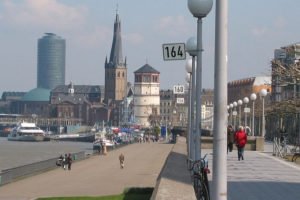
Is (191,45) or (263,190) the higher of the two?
(191,45)

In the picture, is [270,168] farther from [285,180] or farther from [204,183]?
[204,183]

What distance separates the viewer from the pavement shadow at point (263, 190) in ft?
56.6

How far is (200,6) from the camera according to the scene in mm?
13109

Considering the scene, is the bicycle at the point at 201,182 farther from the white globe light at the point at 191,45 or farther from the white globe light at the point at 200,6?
the white globe light at the point at 191,45

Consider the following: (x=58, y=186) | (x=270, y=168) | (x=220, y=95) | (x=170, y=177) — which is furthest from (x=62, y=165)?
(x=220, y=95)

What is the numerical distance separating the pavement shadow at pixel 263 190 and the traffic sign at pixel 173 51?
11.8 ft

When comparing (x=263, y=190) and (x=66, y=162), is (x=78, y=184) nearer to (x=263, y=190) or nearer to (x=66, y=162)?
(x=66, y=162)

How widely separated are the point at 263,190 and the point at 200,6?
7140 mm

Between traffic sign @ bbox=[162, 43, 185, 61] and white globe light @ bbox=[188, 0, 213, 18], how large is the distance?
2145 mm

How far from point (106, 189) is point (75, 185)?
511cm

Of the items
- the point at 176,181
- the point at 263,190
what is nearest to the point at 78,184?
the point at 263,190

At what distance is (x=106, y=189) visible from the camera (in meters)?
36.4

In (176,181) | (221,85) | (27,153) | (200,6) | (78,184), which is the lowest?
(27,153)

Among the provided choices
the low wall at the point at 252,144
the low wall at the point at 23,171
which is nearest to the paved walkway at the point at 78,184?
the low wall at the point at 23,171
